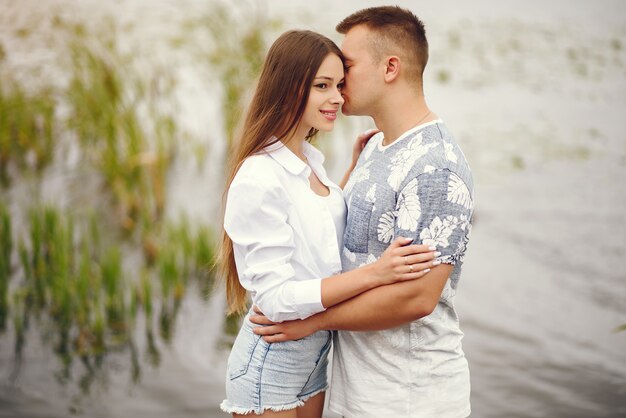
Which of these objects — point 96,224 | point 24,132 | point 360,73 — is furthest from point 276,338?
point 24,132

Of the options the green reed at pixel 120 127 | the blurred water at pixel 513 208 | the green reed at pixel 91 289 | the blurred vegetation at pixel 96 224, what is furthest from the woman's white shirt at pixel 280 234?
the green reed at pixel 120 127

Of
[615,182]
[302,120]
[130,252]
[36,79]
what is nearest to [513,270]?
[615,182]

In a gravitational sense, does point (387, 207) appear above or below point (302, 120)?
below

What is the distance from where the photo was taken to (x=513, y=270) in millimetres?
4961

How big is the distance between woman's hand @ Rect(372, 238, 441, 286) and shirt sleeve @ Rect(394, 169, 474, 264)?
2 cm

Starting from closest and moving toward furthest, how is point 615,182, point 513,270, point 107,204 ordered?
1. point 513,270
2. point 107,204
3. point 615,182

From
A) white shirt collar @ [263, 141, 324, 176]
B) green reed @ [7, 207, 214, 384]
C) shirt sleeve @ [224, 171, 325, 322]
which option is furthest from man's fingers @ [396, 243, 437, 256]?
green reed @ [7, 207, 214, 384]

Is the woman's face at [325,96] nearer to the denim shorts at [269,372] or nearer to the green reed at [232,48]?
the denim shorts at [269,372]

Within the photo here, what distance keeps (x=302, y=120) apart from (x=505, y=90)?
5.31 m

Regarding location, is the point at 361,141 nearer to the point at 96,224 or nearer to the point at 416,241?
the point at 416,241

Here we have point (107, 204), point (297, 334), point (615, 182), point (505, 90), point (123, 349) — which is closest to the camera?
point (297, 334)

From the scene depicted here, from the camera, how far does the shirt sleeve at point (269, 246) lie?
72.0 inches

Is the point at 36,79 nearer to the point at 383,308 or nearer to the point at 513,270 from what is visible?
the point at 513,270

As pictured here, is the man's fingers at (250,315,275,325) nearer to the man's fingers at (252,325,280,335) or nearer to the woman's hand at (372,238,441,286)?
the man's fingers at (252,325,280,335)
